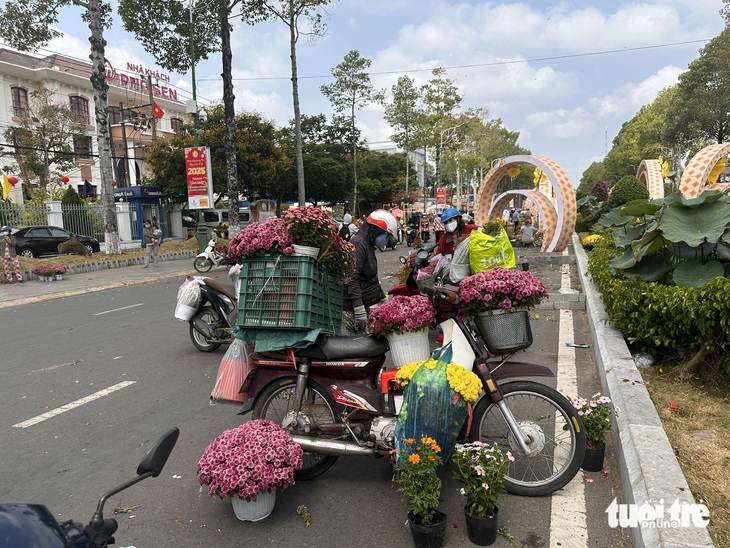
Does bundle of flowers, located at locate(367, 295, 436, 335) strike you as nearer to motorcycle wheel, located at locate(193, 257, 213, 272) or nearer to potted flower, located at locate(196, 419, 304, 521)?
potted flower, located at locate(196, 419, 304, 521)

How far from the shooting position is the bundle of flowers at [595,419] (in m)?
3.32

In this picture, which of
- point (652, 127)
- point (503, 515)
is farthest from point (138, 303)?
point (652, 127)

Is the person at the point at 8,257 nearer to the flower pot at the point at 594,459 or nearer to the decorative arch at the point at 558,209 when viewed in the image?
the flower pot at the point at 594,459

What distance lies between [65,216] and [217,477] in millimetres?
22686

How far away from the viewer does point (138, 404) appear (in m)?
5.01

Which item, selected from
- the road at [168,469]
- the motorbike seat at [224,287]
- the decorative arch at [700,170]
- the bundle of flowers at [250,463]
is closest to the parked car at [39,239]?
the road at [168,469]

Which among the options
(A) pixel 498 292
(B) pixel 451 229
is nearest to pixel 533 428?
(A) pixel 498 292

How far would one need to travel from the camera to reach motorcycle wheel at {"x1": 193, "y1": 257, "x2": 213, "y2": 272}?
16.2 m

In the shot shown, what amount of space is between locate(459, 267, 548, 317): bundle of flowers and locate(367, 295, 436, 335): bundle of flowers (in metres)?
0.27

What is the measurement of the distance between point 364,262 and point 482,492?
2.86 metres

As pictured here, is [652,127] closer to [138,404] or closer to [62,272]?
[62,272]

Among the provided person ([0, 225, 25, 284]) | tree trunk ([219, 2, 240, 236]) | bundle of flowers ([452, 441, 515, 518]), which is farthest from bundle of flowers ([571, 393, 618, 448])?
tree trunk ([219, 2, 240, 236])

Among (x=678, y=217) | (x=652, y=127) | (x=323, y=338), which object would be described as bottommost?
(x=323, y=338)

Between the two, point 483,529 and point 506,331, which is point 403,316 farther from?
point 483,529
